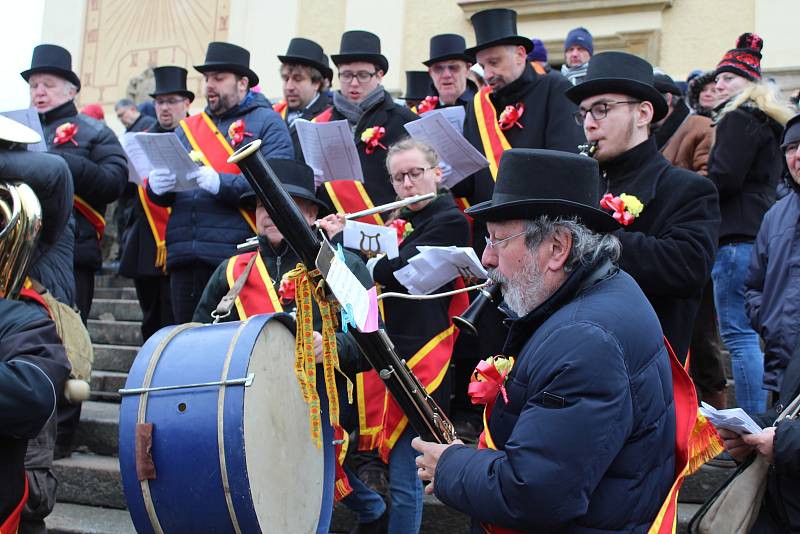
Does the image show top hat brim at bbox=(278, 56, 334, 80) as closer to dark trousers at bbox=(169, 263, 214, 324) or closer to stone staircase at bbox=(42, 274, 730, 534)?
dark trousers at bbox=(169, 263, 214, 324)

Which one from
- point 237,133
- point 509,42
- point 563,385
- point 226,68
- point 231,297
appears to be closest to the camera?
point 563,385

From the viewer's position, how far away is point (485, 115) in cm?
605

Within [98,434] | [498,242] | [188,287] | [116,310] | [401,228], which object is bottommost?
[98,434]

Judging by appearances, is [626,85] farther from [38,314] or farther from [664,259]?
[38,314]

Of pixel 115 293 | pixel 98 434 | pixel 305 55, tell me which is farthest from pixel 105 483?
pixel 115 293

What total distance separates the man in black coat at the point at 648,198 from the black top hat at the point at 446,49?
9.07ft

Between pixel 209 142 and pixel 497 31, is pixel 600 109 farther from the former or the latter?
pixel 209 142

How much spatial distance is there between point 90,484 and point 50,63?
3262mm

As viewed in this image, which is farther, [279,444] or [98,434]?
[98,434]

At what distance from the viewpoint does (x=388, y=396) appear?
5129 mm

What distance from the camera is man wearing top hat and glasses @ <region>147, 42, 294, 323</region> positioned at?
6297mm

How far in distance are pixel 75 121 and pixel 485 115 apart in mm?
3088

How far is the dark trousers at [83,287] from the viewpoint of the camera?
7.12 m

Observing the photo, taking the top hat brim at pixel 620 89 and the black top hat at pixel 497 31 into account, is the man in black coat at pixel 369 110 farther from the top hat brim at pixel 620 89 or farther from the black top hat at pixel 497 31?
the top hat brim at pixel 620 89
